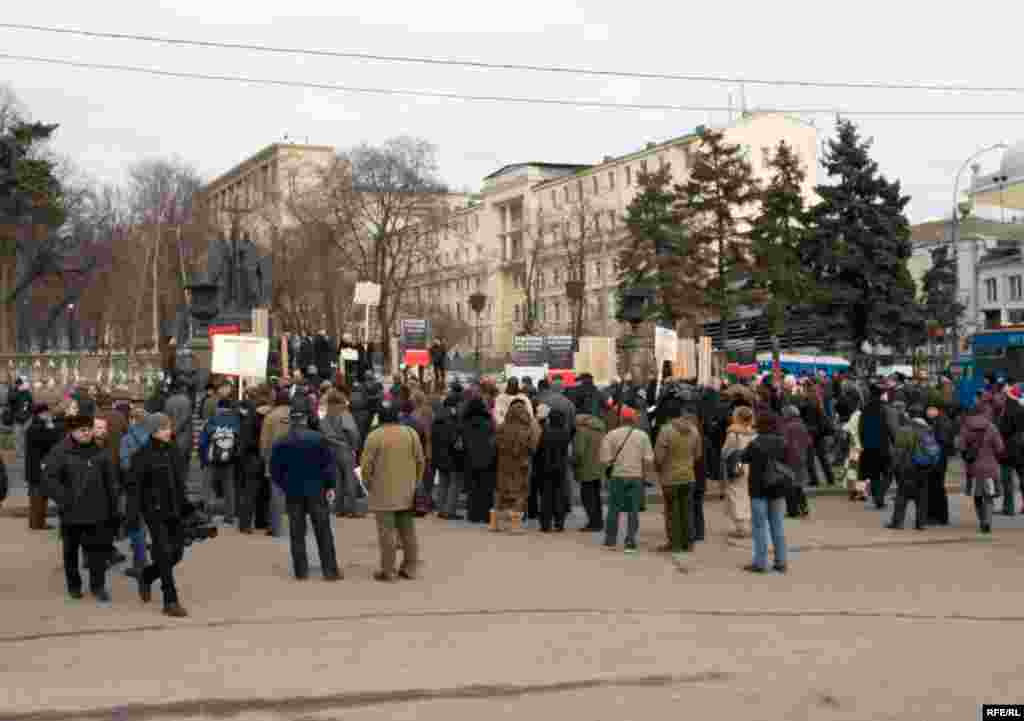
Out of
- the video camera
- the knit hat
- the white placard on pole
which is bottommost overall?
the video camera

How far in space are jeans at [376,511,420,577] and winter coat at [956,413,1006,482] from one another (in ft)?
25.8

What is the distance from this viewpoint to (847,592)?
40.7ft

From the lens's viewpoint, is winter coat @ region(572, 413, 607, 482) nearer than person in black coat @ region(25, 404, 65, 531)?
No

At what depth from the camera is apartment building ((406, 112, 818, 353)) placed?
85.9m

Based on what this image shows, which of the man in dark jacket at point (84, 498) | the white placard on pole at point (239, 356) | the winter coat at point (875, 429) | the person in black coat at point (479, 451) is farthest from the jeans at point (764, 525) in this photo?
the white placard on pole at point (239, 356)

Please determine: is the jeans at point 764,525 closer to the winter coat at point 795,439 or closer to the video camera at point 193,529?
the winter coat at point 795,439

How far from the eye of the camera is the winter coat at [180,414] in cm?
1592

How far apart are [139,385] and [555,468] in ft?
74.5

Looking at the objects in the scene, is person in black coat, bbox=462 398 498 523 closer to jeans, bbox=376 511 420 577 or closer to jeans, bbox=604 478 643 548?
jeans, bbox=604 478 643 548

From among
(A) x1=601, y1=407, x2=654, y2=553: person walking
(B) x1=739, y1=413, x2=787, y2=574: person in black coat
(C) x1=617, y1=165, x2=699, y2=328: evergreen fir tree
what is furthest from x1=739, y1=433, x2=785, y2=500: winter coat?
(C) x1=617, y1=165, x2=699, y2=328: evergreen fir tree

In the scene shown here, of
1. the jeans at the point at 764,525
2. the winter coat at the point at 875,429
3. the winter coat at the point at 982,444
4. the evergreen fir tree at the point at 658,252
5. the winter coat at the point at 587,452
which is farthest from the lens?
the evergreen fir tree at the point at 658,252

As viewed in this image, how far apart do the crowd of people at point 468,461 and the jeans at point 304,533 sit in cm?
2

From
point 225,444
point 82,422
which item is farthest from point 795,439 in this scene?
point 82,422

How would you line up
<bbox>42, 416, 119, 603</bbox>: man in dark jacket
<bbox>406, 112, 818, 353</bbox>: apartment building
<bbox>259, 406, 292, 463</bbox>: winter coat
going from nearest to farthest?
<bbox>42, 416, 119, 603</bbox>: man in dark jacket
<bbox>259, 406, 292, 463</bbox>: winter coat
<bbox>406, 112, 818, 353</bbox>: apartment building
